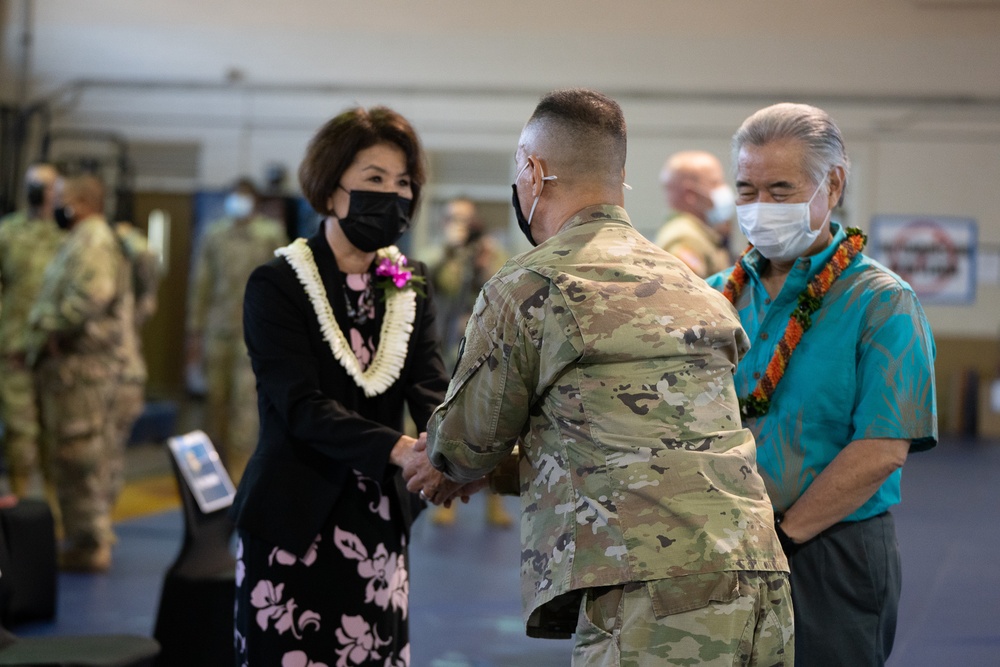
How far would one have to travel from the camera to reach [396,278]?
2.42m

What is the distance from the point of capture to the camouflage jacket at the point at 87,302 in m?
5.18

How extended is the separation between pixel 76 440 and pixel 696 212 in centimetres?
311

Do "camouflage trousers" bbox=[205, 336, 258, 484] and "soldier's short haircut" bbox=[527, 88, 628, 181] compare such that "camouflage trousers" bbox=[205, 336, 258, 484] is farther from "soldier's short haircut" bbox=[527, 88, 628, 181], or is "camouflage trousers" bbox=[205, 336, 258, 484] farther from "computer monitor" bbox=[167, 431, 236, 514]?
"soldier's short haircut" bbox=[527, 88, 628, 181]

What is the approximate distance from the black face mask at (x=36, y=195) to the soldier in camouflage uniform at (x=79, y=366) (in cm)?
75

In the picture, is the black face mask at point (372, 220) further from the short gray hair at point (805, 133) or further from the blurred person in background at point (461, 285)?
the blurred person in background at point (461, 285)

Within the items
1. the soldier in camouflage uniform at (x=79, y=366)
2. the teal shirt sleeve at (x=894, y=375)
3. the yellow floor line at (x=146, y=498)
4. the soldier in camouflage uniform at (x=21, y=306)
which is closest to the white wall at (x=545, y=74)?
the yellow floor line at (x=146, y=498)

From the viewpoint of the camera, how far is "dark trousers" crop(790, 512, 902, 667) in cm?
191

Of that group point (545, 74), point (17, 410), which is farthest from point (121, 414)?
point (545, 74)

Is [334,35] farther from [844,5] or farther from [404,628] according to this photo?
[404,628]

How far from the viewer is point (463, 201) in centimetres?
760

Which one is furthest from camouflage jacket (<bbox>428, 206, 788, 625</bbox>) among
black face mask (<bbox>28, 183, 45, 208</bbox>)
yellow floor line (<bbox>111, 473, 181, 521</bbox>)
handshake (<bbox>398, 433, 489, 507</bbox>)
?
yellow floor line (<bbox>111, 473, 181, 521</bbox>)

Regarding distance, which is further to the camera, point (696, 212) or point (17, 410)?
point (17, 410)

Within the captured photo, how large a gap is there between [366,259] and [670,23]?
9.89 meters

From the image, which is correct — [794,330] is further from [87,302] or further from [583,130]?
[87,302]
